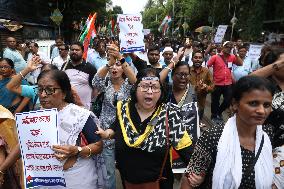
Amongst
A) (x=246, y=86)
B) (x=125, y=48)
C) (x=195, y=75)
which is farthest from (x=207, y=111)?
(x=246, y=86)

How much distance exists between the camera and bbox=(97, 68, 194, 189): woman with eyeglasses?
2.80 m

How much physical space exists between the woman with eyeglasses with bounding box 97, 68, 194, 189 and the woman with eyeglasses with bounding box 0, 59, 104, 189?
123 millimetres

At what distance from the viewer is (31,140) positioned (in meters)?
2.50

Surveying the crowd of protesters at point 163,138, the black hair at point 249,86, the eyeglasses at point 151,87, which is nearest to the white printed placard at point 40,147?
the crowd of protesters at point 163,138

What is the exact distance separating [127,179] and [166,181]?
317mm

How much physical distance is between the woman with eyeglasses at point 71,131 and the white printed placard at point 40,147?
0.16 m

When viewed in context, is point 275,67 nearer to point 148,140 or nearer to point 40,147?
point 148,140

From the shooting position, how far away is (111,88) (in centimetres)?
459

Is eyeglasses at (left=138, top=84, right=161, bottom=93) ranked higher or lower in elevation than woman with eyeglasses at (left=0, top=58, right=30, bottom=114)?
higher

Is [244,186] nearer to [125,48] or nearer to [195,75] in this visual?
[125,48]

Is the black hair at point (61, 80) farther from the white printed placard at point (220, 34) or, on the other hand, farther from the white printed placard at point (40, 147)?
the white printed placard at point (220, 34)

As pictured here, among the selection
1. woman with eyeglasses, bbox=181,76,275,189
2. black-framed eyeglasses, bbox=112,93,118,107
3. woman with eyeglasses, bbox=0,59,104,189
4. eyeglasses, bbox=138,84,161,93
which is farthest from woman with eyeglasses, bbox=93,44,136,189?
woman with eyeglasses, bbox=181,76,275,189

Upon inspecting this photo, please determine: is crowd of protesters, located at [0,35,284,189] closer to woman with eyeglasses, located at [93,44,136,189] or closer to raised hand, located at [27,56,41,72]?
raised hand, located at [27,56,41,72]

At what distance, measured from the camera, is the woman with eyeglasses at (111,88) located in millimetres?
4348
